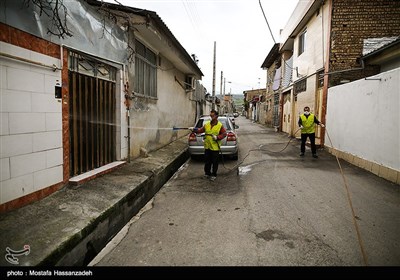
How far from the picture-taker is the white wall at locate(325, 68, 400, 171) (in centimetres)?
591

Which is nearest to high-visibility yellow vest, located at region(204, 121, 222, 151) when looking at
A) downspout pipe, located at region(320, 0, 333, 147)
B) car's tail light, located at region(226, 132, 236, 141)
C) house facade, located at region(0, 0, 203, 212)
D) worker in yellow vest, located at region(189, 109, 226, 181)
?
worker in yellow vest, located at region(189, 109, 226, 181)

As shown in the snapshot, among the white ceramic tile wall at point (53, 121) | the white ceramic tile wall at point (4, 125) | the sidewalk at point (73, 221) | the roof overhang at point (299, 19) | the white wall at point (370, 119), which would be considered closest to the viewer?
the sidewalk at point (73, 221)

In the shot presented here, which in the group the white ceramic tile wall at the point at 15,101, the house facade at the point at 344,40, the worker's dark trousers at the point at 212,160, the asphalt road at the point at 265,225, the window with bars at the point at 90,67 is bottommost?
the asphalt road at the point at 265,225

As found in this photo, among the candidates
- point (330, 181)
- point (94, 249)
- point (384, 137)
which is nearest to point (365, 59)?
point (384, 137)

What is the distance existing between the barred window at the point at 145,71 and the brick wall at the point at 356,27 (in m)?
7.13

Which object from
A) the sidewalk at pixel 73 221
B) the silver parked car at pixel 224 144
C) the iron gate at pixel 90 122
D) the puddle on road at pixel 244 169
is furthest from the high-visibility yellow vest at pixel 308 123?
the iron gate at pixel 90 122

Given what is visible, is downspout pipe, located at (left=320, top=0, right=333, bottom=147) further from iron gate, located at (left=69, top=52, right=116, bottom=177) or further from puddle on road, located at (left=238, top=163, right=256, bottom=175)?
iron gate, located at (left=69, top=52, right=116, bottom=177)

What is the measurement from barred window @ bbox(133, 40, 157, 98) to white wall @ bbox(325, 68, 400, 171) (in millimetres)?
6489

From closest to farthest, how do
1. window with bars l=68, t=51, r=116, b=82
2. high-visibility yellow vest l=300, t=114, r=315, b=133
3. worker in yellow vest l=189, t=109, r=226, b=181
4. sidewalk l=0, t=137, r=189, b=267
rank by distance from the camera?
sidewalk l=0, t=137, r=189, b=267, window with bars l=68, t=51, r=116, b=82, worker in yellow vest l=189, t=109, r=226, b=181, high-visibility yellow vest l=300, t=114, r=315, b=133

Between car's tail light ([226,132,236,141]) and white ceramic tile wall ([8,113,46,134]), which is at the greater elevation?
white ceramic tile wall ([8,113,46,134])

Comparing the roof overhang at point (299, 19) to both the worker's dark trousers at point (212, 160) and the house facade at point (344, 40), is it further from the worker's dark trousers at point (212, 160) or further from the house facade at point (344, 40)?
the worker's dark trousers at point (212, 160)

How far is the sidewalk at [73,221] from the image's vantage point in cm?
253

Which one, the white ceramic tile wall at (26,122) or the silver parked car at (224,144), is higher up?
the white ceramic tile wall at (26,122)

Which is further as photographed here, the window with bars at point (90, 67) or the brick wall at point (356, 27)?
the brick wall at point (356, 27)
